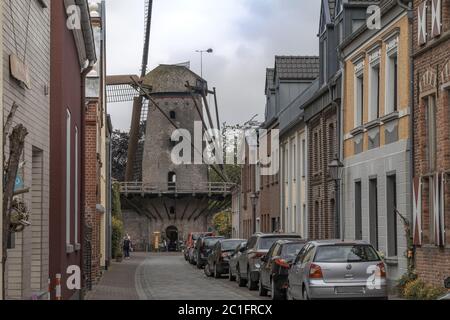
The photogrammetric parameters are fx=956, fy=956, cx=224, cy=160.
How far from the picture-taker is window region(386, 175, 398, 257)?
82.6ft

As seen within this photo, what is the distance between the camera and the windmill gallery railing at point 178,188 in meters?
84.8

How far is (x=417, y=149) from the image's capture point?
74.4 feet

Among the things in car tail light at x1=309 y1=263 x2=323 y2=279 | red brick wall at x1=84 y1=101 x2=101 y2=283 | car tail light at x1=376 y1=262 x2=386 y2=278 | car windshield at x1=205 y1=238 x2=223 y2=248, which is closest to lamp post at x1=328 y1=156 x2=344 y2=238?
red brick wall at x1=84 y1=101 x2=101 y2=283

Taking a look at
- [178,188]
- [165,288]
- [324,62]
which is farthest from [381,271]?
[178,188]

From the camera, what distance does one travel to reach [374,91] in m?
27.6

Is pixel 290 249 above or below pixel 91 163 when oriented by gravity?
below

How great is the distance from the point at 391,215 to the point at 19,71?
14.3 meters

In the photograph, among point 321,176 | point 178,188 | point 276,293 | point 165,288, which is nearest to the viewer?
point 276,293

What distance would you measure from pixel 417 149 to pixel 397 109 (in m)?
2.32

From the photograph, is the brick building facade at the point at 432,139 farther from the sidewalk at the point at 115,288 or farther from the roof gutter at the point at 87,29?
the sidewalk at the point at 115,288

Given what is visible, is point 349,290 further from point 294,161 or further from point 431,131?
point 294,161

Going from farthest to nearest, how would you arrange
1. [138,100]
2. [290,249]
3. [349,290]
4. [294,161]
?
[138,100], [294,161], [290,249], [349,290]
